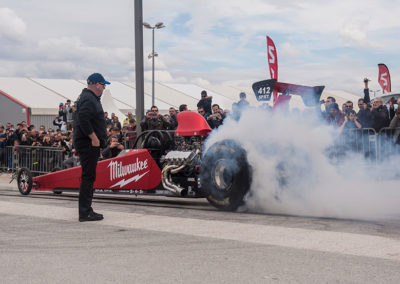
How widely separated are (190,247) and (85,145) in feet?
8.17

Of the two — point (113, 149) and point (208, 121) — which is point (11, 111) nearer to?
point (113, 149)

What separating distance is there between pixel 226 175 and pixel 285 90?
159 cm

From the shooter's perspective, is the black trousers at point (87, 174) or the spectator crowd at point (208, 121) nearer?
the black trousers at point (87, 174)

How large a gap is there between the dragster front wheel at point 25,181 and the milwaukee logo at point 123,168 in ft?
7.69

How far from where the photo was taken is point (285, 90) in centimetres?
786

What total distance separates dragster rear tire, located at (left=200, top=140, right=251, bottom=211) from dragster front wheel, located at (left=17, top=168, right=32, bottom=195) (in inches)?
174

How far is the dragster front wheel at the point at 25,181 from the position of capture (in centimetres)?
1064

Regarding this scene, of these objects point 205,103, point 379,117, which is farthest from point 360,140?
point 205,103

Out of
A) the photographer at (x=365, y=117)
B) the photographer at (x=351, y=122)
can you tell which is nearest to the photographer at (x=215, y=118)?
the photographer at (x=351, y=122)

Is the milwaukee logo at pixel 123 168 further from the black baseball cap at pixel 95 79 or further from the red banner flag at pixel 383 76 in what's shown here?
the red banner flag at pixel 383 76

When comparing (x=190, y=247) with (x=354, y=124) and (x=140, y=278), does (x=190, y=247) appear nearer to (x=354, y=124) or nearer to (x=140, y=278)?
(x=140, y=278)

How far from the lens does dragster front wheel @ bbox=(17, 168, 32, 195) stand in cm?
1064

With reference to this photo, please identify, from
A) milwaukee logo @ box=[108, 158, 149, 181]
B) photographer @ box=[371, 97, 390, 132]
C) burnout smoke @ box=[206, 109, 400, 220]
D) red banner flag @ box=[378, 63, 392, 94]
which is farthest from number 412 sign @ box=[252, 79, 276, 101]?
red banner flag @ box=[378, 63, 392, 94]

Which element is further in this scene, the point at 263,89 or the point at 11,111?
the point at 11,111
